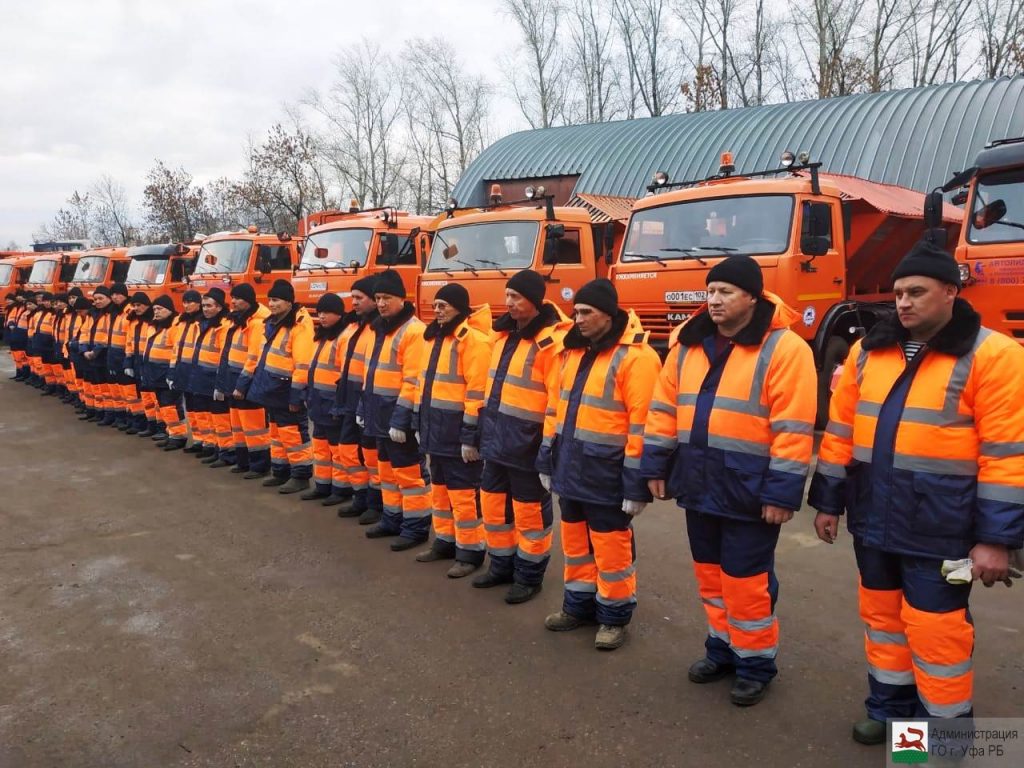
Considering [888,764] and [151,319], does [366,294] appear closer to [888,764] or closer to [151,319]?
[888,764]

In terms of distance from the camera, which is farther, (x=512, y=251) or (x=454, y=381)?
(x=512, y=251)

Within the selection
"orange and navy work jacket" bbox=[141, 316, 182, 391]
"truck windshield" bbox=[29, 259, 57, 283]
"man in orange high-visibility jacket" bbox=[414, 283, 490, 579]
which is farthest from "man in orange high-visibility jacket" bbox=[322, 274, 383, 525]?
"truck windshield" bbox=[29, 259, 57, 283]

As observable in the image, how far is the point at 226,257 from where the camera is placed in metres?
12.4

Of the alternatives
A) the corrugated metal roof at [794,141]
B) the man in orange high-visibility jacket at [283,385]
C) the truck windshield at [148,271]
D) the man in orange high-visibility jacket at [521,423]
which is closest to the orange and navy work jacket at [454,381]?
the man in orange high-visibility jacket at [521,423]

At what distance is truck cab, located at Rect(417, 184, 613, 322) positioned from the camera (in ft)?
27.0

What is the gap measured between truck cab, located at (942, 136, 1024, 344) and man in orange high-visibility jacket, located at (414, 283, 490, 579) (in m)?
3.82

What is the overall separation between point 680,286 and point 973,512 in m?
4.58

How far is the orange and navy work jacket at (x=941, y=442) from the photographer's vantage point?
2383 mm

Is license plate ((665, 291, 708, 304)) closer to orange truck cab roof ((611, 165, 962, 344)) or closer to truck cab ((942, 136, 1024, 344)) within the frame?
orange truck cab roof ((611, 165, 962, 344))

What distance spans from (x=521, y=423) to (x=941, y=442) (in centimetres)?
210

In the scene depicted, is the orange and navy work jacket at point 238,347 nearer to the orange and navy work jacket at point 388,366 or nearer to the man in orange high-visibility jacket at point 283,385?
the man in orange high-visibility jacket at point 283,385

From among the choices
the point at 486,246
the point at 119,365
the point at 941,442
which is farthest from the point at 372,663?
the point at 119,365

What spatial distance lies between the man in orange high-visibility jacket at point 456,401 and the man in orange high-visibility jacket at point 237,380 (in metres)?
3.00

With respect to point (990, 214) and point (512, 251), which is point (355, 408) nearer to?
point (512, 251)
